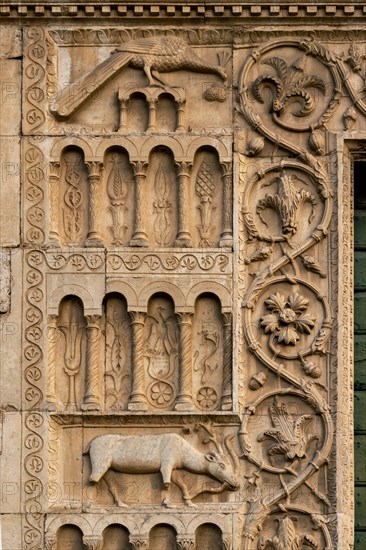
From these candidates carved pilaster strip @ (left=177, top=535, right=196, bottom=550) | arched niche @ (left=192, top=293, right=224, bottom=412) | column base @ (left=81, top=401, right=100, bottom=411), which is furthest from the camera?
arched niche @ (left=192, top=293, right=224, bottom=412)

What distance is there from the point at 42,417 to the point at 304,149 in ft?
9.52

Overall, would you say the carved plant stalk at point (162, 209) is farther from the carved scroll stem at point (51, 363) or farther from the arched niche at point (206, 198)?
the carved scroll stem at point (51, 363)

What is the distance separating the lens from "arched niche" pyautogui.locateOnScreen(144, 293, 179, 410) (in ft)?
47.8

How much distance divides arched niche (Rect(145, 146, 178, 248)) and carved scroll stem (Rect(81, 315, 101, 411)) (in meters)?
0.79

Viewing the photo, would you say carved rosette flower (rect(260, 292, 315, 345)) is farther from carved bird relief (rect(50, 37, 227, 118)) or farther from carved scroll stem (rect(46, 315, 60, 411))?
carved bird relief (rect(50, 37, 227, 118))

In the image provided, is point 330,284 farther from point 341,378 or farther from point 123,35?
point 123,35

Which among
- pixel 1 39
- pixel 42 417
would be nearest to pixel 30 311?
pixel 42 417

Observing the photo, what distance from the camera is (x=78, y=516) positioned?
563 inches

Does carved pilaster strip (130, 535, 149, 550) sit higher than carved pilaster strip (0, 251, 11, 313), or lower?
lower

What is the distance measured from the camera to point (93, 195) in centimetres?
1476

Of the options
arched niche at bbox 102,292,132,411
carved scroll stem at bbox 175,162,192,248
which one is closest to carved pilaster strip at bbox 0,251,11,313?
arched niche at bbox 102,292,132,411

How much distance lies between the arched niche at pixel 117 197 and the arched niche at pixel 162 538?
7.25 ft

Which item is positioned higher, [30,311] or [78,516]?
[30,311]

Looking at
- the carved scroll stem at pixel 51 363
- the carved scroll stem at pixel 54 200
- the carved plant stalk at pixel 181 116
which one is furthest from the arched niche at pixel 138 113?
the carved scroll stem at pixel 51 363
